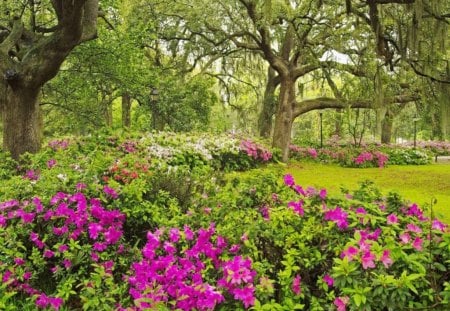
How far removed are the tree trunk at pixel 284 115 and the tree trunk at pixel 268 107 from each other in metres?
5.55

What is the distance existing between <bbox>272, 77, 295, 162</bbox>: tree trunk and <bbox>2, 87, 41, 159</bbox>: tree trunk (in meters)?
9.78

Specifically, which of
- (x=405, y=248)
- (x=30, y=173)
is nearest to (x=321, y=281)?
(x=405, y=248)

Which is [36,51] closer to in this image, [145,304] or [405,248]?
[145,304]

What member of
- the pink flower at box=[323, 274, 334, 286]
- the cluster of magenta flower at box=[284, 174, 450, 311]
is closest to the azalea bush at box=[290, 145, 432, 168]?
the cluster of magenta flower at box=[284, 174, 450, 311]

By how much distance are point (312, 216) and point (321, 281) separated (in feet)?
2.02

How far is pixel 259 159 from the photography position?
15906mm

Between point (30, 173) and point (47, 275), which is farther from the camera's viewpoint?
point (30, 173)

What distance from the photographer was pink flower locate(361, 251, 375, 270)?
221 centimetres

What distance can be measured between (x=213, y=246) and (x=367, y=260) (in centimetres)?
107

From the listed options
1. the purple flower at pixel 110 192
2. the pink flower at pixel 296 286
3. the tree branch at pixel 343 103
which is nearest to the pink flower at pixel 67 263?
the purple flower at pixel 110 192

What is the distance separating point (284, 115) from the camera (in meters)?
16.8

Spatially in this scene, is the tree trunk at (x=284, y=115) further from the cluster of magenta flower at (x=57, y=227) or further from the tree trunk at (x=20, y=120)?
the cluster of magenta flower at (x=57, y=227)

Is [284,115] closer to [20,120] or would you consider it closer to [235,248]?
[20,120]

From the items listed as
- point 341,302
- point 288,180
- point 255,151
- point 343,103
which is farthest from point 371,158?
point 341,302
